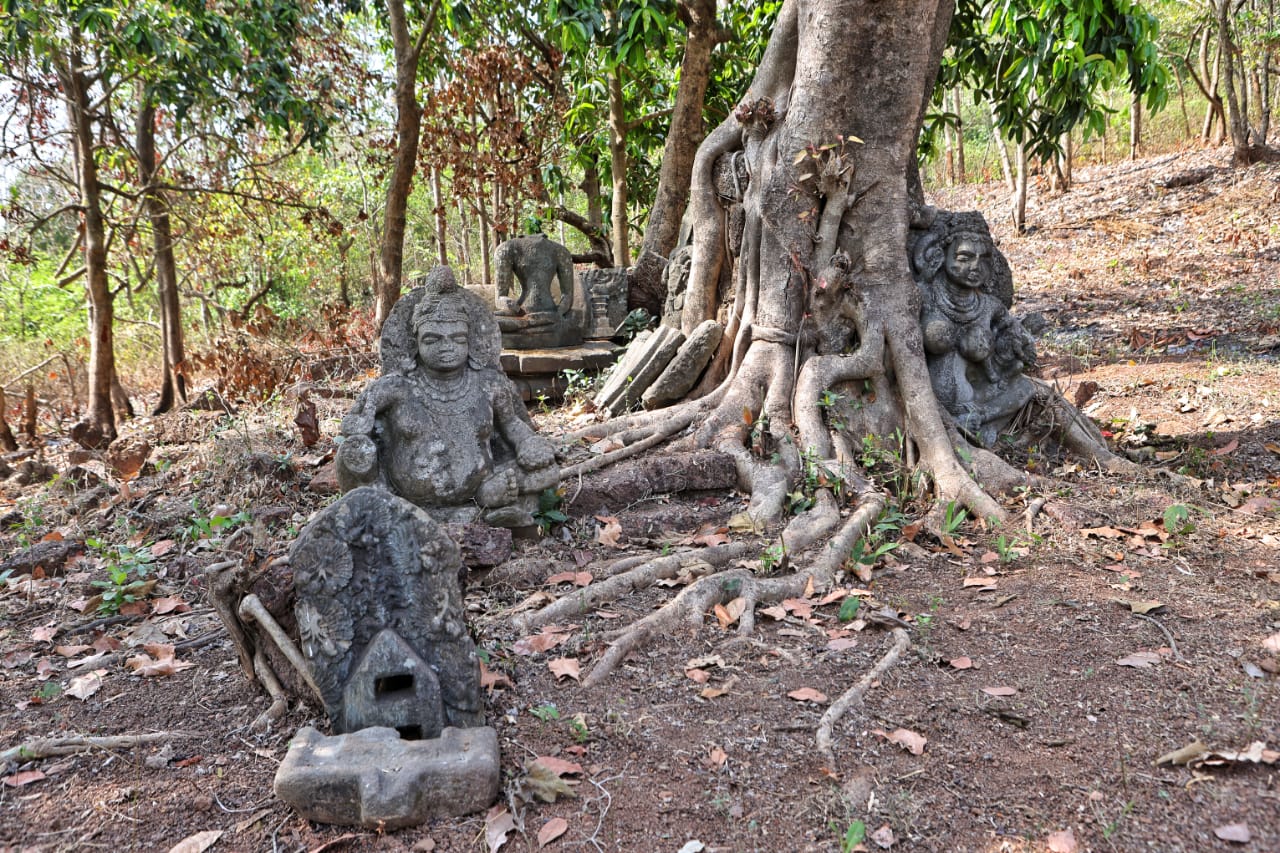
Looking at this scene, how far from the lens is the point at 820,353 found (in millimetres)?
5406

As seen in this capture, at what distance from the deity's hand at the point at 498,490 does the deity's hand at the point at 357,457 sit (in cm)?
55

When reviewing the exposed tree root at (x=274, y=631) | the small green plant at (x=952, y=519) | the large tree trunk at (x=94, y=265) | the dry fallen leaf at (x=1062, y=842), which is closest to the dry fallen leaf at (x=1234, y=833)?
the dry fallen leaf at (x=1062, y=842)

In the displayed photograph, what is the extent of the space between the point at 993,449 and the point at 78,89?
8.82 m

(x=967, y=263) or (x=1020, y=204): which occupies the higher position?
(x=1020, y=204)

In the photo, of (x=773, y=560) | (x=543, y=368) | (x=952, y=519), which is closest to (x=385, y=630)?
(x=773, y=560)

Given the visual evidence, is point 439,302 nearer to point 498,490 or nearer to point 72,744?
point 498,490

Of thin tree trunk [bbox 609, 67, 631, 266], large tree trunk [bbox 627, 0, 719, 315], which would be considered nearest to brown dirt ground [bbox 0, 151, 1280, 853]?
large tree trunk [bbox 627, 0, 719, 315]

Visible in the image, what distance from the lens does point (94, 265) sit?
8039 millimetres

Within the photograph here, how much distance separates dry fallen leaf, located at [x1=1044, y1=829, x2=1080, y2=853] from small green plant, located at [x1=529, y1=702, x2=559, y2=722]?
1477 millimetres

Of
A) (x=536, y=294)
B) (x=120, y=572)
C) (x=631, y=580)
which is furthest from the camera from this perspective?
(x=536, y=294)

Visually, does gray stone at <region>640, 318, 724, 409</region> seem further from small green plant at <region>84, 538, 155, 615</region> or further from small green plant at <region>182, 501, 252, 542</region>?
small green plant at <region>84, 538, 155, 615</region>

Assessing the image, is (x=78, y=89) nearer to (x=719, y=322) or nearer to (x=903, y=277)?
(x=719, y=322)

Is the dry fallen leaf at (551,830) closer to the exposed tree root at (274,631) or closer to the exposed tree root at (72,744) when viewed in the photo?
the exposed tree root at (274,631)

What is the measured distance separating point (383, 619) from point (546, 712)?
619 mm
